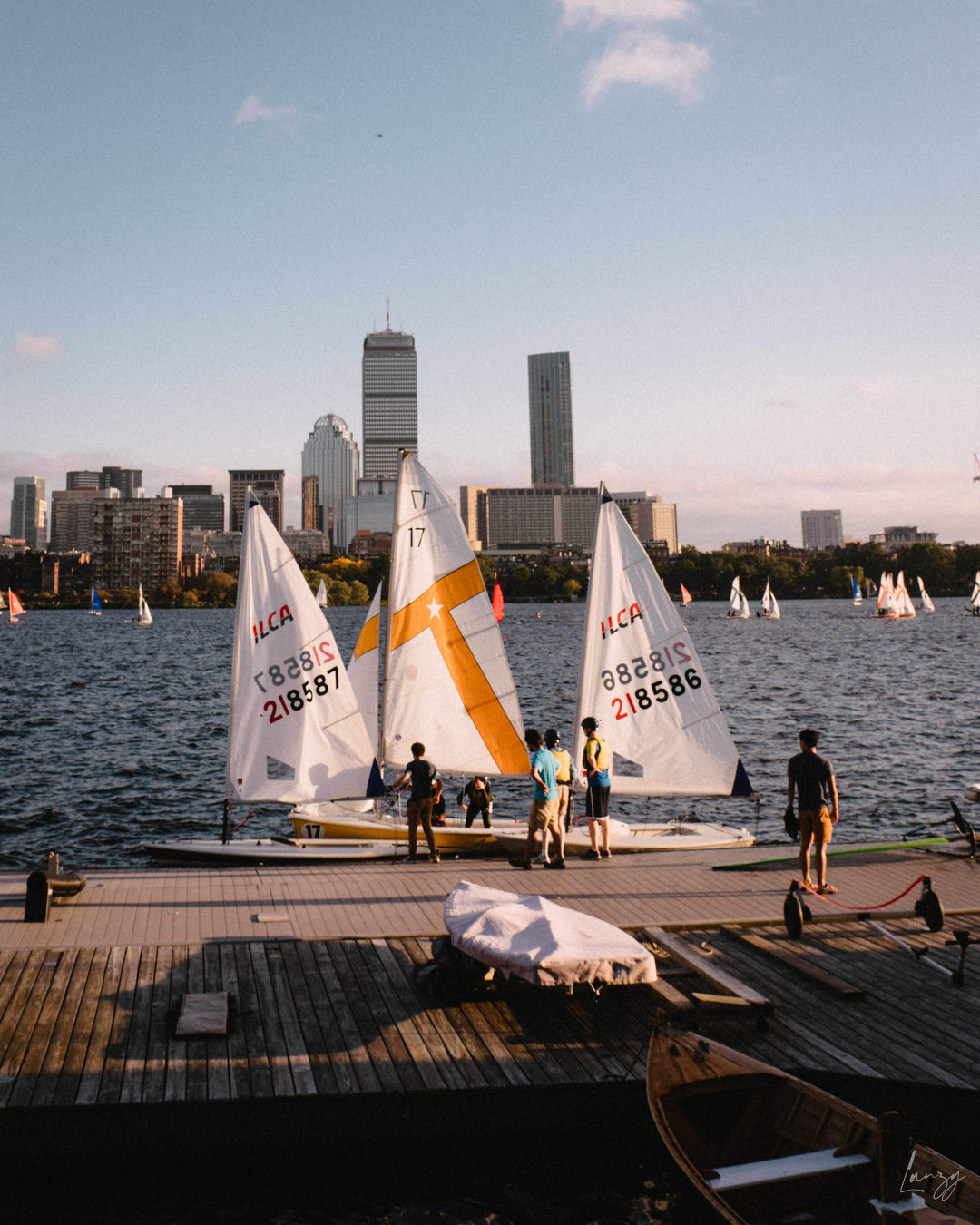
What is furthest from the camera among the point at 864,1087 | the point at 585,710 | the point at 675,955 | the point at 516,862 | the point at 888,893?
the point at 585,710

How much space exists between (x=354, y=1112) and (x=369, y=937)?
11.1 feet

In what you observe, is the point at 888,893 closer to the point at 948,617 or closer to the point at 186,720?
the point at 186,720

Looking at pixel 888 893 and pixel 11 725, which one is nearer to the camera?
pixel 888 893

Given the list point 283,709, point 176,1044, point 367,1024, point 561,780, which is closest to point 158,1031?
point 176,1044

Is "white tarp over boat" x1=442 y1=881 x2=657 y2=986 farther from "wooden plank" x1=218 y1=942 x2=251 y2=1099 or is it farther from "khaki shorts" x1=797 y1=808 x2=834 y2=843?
"khaki shorts" x1=797 y1=808 x2=834 y2=843

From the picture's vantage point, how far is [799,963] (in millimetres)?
11039

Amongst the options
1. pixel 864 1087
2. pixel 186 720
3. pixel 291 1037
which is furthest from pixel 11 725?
pixel 864 1087

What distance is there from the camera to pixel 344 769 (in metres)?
17.7

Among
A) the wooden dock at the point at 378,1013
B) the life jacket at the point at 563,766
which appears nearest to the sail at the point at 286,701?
the wooden dock at the point at 378,1013

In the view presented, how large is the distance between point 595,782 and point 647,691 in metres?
2.63

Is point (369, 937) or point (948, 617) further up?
point (948, 617)

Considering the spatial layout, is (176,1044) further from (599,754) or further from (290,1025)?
(599,754)

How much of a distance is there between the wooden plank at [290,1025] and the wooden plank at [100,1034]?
163 centimetres

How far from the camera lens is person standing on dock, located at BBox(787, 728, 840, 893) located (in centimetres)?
1303
